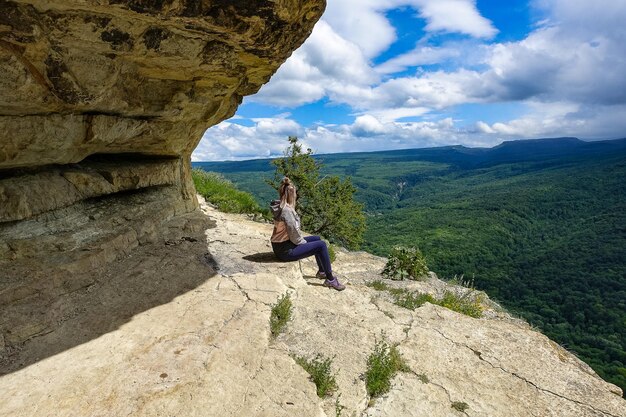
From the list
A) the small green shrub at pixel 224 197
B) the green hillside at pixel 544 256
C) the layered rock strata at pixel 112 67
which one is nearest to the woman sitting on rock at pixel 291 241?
the layered rock strata at pixel 112 67

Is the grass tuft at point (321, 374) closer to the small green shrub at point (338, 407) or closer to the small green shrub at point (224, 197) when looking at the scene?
the small green shrub at point (338, 407)

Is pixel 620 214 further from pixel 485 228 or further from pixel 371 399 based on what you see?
pixel 371 399

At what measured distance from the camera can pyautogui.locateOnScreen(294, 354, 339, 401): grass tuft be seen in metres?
5.26

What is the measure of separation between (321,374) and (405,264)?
798 centimetres

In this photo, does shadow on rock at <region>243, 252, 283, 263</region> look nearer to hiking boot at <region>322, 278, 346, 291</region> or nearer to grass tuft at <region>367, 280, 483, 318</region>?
hiking boot at <region>322, 278, 346, 291</region>

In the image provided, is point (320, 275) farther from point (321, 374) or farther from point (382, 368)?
point (321, 374)

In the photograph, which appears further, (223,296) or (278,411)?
(223,296)

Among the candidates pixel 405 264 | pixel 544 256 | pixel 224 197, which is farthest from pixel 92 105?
pixel 544 256

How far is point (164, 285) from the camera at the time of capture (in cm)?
773

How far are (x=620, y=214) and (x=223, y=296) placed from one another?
20197 centimetres

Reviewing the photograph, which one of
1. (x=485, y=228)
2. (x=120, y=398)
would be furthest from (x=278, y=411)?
(x=485, y=228)

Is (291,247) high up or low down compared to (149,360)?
up

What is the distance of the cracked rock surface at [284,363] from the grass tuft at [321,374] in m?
0.12

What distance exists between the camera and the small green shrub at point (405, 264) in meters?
12.7
